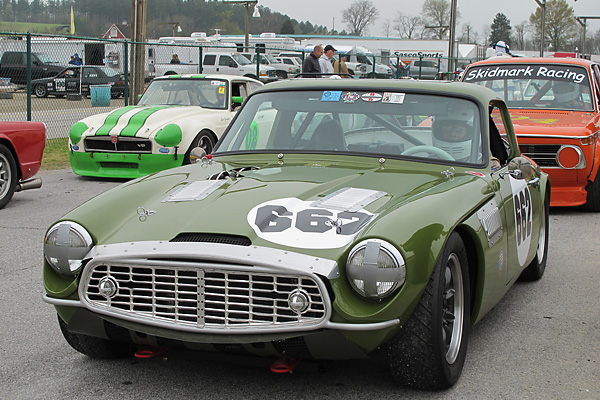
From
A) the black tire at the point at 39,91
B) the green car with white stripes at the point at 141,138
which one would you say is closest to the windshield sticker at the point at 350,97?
the green car with white stripes at the point at 141,138

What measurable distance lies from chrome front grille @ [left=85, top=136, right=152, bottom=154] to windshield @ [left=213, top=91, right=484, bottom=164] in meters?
5.87

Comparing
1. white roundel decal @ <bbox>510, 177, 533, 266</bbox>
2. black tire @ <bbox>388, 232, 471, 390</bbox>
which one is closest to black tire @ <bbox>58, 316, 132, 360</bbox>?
black tire @ <bbox>388, 232, 471, 390</bbox>

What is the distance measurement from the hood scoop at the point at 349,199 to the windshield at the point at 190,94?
27.8 ft

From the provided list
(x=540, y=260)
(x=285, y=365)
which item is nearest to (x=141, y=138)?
(x=540, y=260)

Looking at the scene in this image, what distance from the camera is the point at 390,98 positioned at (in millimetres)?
4801

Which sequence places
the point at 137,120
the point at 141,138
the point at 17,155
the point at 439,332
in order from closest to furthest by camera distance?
the point at 439,332
the point at 17,155
the point at 141,138
the point at 137,120

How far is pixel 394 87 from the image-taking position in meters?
4.87

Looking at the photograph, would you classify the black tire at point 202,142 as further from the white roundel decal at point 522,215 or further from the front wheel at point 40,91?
the white roundel decal at point 522,215

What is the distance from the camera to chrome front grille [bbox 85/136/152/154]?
1066 centimetres

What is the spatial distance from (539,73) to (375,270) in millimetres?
7392

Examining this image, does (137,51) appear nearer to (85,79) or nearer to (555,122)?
(85,79)

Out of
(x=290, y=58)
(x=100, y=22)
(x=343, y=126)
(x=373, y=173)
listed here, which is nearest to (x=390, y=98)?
(x=343, y=126)

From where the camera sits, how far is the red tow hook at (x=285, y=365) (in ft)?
10.8

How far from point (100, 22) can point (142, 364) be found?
351ft
